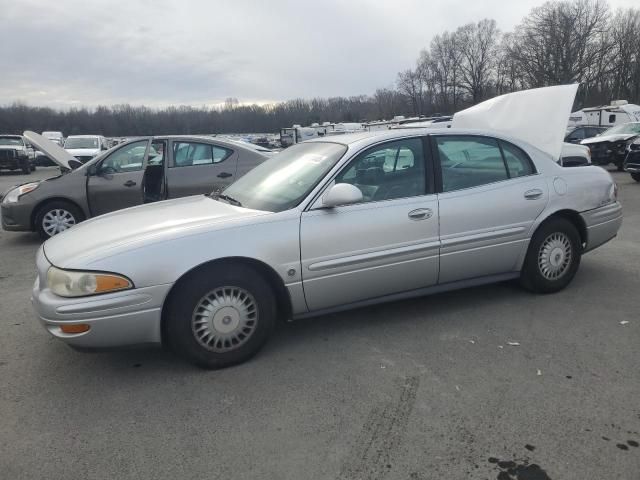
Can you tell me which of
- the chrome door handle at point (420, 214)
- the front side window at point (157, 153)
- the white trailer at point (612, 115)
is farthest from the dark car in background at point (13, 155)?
the white trailer at point (612, 115)

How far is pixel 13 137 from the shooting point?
25.0 metres

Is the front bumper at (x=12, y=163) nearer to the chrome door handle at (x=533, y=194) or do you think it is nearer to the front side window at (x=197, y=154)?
the front side window at (x=197, y=154)

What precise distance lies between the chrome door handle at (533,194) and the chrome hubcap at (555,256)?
1.25 feet

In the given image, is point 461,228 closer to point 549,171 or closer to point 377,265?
point 377,265

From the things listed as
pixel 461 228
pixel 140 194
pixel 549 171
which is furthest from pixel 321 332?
pixel 140 194

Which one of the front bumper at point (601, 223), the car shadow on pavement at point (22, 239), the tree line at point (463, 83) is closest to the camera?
the front bumper at point (601, 223)

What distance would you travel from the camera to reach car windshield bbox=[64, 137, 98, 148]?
22.9 metres

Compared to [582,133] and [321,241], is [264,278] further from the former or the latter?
[582,133]

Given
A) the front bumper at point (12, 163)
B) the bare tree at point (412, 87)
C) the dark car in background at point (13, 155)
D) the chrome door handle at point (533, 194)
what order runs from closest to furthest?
1. the chrome door handle at point (533, 194)
2. the dark car in background at point (13, 155)
3. the front bumper at point (12, 163)
4. the bare tree at point (412, 87)

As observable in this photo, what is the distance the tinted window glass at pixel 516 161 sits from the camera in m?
4.32

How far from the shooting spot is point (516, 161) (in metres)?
4.36

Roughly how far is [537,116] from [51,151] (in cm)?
672

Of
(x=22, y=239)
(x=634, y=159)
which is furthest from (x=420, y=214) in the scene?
(x=634, y=159)

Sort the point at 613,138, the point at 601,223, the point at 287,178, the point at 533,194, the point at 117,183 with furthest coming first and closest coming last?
the point at 613,138
the point at 117,183
the point at 601,223
the point at 533,194
the point at 287,178
